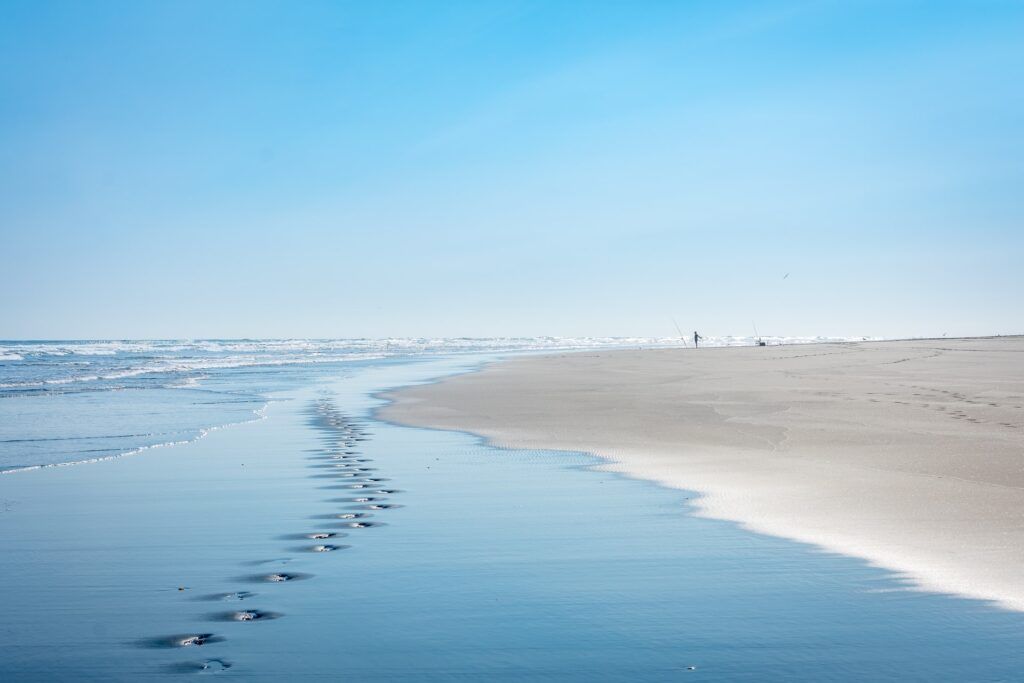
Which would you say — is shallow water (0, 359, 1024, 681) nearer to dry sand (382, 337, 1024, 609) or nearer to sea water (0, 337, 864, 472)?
dry sand (382, 337, 1024, 609)

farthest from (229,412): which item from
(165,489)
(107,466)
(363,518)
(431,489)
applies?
(363,518)

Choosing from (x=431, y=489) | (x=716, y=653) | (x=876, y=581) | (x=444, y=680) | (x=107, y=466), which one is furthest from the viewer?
(x=107, y=466)

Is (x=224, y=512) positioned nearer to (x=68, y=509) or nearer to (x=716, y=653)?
(x=68, y=509)

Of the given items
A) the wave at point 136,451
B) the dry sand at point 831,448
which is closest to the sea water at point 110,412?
the wave at point 136,451

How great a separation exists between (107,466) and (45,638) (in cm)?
529

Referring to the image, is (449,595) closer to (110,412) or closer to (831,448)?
(831,448)

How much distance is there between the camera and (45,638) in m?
3.51

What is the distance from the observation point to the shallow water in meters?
3.20

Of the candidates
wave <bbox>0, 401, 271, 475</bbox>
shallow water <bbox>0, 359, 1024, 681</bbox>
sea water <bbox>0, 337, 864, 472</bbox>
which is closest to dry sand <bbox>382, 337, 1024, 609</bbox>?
shallow water <bbox>0, 359, 1024, 681</bbox>

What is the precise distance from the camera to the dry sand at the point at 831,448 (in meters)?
4.89

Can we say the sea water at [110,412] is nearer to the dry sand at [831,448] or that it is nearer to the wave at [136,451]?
the wave at [136,451]

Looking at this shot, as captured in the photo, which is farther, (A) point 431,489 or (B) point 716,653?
(A) point 431,489

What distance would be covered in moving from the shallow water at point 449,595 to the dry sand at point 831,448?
45 cm

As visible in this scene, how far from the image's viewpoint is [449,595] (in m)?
4.03
